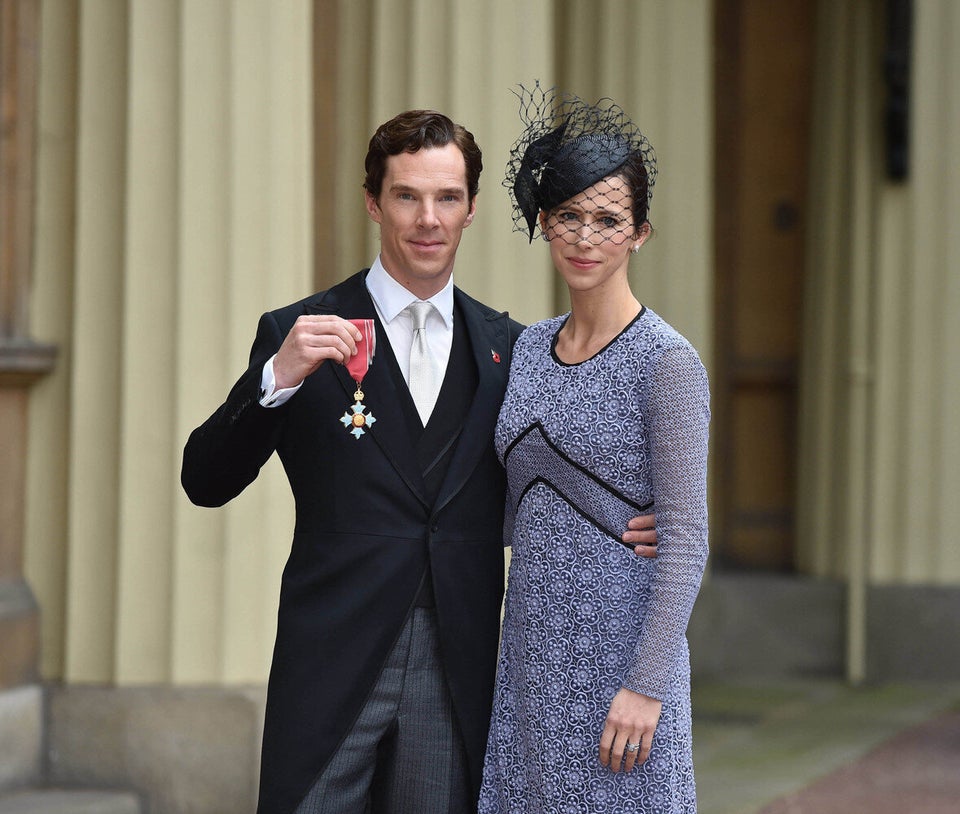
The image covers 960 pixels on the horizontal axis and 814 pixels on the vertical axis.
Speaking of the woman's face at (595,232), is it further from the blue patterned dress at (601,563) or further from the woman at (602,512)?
the blue patterned dress at (601,563)

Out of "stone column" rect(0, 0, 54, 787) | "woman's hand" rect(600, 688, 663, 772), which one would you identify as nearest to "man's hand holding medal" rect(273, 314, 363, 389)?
"woman's hand" rect(600, 688, 663, 772)

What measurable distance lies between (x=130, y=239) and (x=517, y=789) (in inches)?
101

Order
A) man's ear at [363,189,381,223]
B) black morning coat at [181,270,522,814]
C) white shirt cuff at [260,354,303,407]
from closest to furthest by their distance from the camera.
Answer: white shirt cuff at [260,354,303,407], black morning coat at [181,270,522,814], man's ear at [363,189,381,223]

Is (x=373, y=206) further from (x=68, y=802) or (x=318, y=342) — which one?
(x=68, y=802)

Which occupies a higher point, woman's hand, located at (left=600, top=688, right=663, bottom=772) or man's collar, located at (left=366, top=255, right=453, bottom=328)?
man's collar, located at (left=366, top=255, right=453, bottom=328)

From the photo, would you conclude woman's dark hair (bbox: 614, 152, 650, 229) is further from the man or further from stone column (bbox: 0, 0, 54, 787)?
stone column (bbox: 0, 0, 54, 787)

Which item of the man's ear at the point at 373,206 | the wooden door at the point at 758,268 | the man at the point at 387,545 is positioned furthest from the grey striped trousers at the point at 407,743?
the wooden door at the point at 758,268

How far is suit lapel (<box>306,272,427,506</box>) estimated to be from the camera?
2.87 meters

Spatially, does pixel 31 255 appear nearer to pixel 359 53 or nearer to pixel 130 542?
pixel 130 542

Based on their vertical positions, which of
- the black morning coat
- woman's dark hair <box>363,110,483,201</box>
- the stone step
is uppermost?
woman's dark hair <box>363,110,483,201</box>

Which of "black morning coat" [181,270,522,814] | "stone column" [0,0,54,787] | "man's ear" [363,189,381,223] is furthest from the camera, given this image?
"stone column" [0,0,54,787]

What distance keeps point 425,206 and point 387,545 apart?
2.08 feet

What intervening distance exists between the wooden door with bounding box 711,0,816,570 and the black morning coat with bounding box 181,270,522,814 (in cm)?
606

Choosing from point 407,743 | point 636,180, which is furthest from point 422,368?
point 407,743
